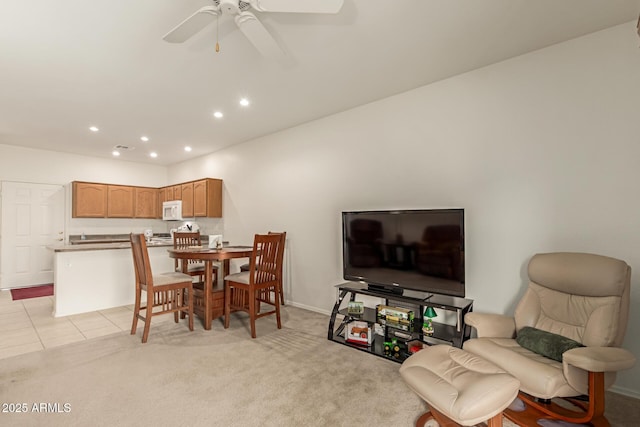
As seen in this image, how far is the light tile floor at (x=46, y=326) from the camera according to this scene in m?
3.17

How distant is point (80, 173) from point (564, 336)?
808 centimetres

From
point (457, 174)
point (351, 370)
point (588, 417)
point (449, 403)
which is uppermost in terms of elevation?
point (457, 174)

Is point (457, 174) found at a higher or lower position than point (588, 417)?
higher

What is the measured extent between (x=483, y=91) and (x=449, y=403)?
8.68 ft

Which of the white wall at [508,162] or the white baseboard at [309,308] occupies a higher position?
the white wall at [508,162]

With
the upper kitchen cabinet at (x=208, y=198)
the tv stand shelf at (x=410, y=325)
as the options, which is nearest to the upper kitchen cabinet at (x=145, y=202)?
the upper kitchen cabinet at (x=208, y=198)

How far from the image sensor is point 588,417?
170 cm

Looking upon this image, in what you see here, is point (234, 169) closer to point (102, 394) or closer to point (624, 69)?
point (102, 394)

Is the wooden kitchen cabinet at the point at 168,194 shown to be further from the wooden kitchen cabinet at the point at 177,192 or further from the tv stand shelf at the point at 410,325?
the tv stand shelf at the point at 410,325

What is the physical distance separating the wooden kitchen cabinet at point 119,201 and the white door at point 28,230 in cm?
81

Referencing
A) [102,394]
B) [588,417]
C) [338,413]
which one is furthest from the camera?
[102,394]

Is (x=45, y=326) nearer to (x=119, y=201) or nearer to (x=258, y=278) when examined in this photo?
(x=258, y=278)

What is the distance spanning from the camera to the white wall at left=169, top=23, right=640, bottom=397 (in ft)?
7.46

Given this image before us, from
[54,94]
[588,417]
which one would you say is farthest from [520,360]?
[54,94]
